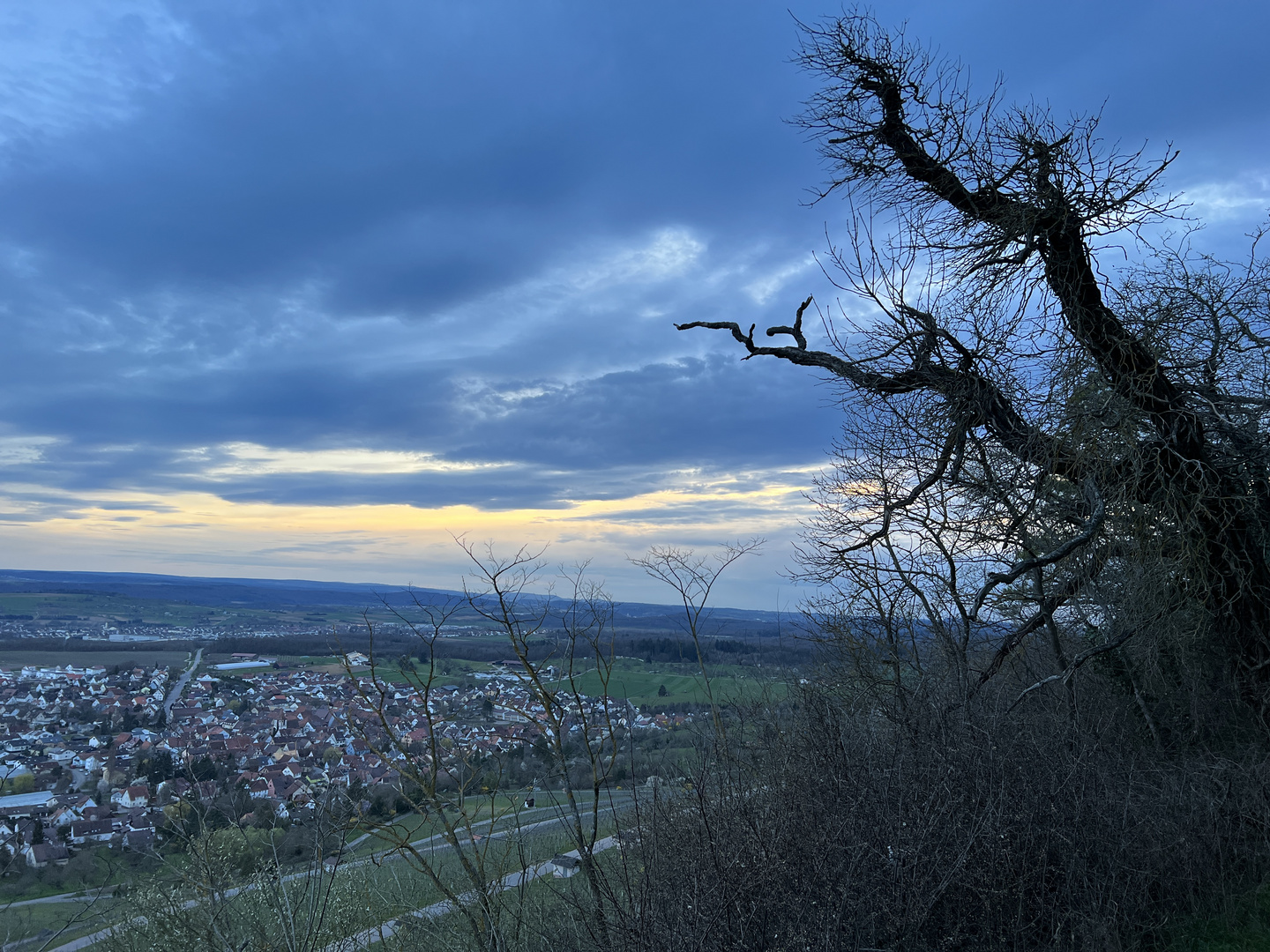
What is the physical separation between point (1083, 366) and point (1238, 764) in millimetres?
4542

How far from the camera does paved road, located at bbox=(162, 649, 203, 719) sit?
2504 cm

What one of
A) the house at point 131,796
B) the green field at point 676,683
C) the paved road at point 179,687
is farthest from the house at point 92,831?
the paved road at point 179,687

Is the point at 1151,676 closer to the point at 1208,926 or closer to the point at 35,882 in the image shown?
the point at 1208,926

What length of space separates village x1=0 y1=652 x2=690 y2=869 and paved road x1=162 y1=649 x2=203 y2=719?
0.09m

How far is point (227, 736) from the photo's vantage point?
65.1 feet

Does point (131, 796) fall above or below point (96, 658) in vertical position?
below

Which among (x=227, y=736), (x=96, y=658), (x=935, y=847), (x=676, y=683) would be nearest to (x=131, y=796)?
(x=227, y=736)

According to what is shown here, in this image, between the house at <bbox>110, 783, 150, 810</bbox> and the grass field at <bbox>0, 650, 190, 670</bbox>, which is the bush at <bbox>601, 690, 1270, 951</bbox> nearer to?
→ the house at <bbox>110, 783, 150, 810</bbox>

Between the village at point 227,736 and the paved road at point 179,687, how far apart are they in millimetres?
86

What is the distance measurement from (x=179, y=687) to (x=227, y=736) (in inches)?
462

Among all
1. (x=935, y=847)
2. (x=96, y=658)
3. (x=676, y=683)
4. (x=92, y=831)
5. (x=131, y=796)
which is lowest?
(x=131, y=796)

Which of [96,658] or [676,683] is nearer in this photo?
[676,683]

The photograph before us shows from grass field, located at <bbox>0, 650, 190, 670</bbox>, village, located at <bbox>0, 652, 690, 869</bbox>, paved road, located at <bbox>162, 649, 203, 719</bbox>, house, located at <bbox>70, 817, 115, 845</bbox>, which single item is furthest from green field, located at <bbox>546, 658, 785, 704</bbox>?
grass field, located at <bbox>0, 650, 190, 670</bbox>

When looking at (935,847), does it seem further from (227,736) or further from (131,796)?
(227,736)
